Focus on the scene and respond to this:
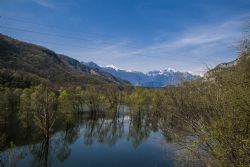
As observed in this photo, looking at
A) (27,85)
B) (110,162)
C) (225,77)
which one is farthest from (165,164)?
(27,85)

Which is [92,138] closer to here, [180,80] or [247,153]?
[180,80]

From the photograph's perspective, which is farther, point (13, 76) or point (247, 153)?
point (13, 76)

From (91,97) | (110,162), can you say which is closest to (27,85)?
(91,97)

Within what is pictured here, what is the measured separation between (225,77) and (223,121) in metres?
3.92

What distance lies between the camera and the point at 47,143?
4784cm

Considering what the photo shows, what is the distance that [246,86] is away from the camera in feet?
39.8

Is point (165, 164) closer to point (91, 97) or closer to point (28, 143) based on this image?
point (28, 143)

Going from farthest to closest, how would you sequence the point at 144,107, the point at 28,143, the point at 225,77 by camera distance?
1. the point at 144,107
2. the point at 28,143
3. the point at 225,77

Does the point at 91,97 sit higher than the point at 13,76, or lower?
lower

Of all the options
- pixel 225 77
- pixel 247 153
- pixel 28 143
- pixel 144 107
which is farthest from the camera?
pixel 144 107

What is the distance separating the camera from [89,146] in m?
48.8

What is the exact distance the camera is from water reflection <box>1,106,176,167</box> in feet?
127

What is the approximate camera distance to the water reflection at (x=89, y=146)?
3885 centimetres

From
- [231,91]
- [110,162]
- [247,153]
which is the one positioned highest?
[231,91]
